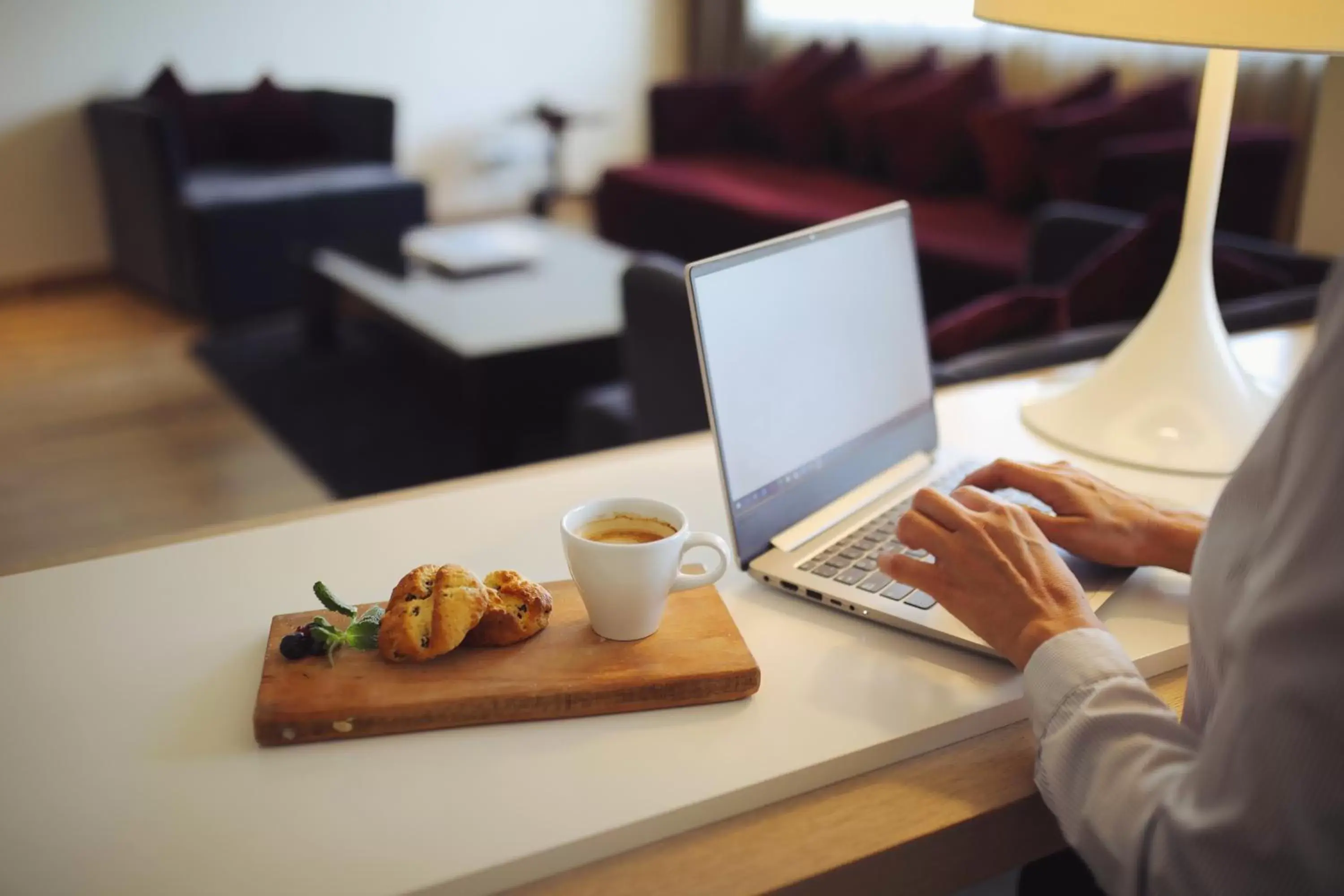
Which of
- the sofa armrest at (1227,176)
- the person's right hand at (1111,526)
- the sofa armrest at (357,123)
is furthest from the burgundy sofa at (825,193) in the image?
the person's right hand at (1111,526)

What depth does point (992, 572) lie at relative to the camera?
82 cm

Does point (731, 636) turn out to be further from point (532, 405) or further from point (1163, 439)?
point (532, 405)

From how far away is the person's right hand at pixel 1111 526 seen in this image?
949 mm

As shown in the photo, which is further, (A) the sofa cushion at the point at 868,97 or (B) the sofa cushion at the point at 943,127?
(A) the sofa cushion at the point at 868,97

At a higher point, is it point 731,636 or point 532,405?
point 731,636

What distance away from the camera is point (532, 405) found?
2.94 m

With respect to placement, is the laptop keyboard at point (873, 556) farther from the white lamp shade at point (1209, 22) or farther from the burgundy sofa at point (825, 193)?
the burgundy sofa at point (825, 193)

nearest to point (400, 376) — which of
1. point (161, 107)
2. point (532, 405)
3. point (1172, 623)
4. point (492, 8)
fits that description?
point (532, 405)

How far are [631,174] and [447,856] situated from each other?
174 inches

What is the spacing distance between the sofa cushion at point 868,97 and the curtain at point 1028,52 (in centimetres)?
24

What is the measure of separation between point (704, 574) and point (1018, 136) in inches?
134

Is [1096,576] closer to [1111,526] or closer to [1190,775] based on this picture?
[1111,526]

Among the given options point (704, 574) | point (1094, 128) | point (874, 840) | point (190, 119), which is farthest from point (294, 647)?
point (190, 119)

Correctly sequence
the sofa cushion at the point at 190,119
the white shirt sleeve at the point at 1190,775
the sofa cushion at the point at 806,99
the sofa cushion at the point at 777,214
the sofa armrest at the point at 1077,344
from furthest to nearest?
the sofa cushion at the point at 806,99 < the sofa cushion at the point at 190,119 < the sofa cushion at the point at 777,214 < the sofa armrest at the point at 1077,344 < the white shirt sleeve at the point at 1190,775
